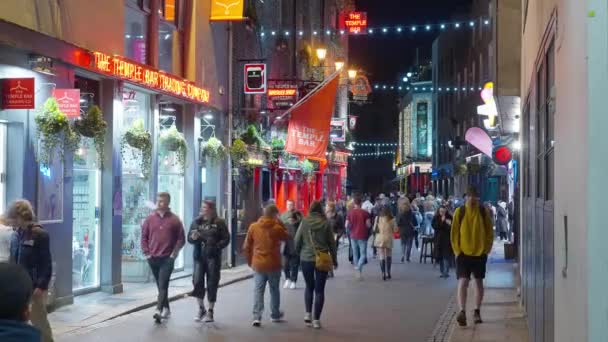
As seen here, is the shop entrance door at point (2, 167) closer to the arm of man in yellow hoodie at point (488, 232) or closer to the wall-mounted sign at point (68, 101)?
the wall-mounted sign at point (68, 101)

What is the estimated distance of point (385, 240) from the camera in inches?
783

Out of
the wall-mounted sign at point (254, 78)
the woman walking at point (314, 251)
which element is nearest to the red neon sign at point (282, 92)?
the wall-mounted sign at point (254, 78)

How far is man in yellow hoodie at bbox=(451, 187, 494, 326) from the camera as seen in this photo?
12062mm

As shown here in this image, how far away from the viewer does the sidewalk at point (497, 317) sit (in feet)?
37.5

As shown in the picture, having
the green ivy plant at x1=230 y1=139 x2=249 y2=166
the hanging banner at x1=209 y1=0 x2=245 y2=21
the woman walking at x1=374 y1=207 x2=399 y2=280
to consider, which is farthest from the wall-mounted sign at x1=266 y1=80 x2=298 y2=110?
the woman walking at x1=374 y1=207 x2=399 y2=280

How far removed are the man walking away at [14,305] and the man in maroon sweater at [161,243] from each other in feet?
31.5

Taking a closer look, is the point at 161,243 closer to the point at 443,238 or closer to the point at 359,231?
the point at 359,231

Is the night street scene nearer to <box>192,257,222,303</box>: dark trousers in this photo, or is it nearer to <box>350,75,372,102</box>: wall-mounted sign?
<box>192,257,222,303</box>: dark trousers

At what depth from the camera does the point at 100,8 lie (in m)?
15.2

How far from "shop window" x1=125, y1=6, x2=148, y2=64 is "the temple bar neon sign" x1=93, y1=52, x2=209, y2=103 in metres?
0.65

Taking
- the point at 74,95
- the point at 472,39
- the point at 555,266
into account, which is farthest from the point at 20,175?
the point at 472,39

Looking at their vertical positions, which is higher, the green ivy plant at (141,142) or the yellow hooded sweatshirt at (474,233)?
the green ivy plant at (141,142)

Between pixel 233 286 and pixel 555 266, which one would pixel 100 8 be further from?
pixel 555 266

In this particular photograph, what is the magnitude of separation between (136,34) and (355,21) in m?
27.3
